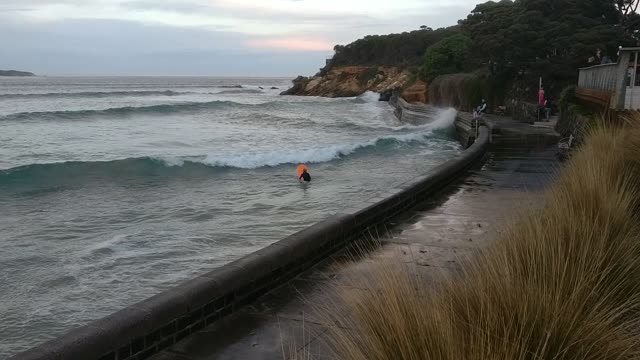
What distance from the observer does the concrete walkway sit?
15.7 ft

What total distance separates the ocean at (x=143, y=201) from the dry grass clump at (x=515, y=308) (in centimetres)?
445

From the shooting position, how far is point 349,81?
107 meters

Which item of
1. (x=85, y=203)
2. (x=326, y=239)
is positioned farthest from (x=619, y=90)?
(x=85, y=203)

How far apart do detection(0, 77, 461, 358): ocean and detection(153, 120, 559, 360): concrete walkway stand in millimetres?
2056

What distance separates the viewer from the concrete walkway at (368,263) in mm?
4785

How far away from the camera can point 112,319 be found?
14.8 feet

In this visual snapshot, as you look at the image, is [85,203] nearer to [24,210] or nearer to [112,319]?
[24,210]

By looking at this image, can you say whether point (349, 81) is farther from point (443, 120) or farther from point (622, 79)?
point (622, 79)

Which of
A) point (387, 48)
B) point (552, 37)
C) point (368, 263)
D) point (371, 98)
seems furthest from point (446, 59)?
point (387, 48)

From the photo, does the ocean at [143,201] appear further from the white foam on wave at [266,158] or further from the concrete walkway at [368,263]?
the concrete walkway at [368,263]

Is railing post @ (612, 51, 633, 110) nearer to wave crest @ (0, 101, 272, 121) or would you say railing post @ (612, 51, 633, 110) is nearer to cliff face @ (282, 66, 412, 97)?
wave crest @ (0, 101, 272, 121)

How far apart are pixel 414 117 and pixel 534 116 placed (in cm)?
1508

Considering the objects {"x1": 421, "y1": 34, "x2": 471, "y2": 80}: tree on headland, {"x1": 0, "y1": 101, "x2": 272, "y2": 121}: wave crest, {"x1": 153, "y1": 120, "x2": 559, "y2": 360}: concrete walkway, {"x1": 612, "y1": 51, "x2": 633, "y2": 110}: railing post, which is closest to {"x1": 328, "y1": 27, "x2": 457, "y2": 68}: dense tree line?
{"x1": 421, "y1": 34, "x2": 471, "y2": 80}: tree on headland

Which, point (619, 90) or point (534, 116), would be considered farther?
point (534, 116)
